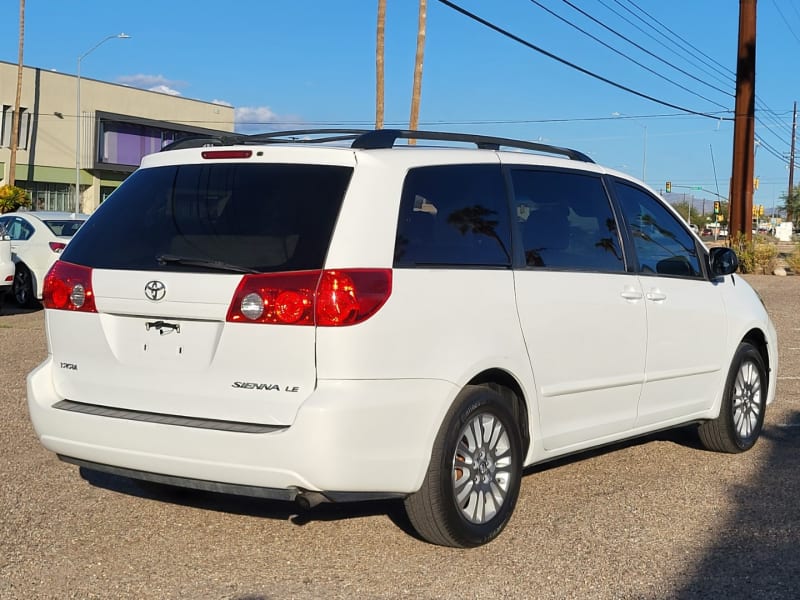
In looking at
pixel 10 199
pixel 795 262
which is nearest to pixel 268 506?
pixel 795 262

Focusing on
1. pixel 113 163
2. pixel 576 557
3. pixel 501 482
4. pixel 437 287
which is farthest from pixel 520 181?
pixel 113 163

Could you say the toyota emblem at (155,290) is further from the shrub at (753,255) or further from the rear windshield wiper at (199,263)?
the shrub at (753,255)

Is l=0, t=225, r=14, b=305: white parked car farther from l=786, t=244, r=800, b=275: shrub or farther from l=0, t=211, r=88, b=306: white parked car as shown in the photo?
l=786, t=244, r=800, b=275: shrub

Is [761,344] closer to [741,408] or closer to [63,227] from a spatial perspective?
[741,408]

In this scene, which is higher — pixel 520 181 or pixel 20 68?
pixel 20 68

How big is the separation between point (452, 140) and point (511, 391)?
50.7 inches

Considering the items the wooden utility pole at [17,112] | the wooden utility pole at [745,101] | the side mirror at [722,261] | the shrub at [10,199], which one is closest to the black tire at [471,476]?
the side mirror at [722,261]

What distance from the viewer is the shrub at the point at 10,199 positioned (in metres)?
40.1

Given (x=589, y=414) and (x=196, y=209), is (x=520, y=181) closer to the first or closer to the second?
(x=589, y=414)

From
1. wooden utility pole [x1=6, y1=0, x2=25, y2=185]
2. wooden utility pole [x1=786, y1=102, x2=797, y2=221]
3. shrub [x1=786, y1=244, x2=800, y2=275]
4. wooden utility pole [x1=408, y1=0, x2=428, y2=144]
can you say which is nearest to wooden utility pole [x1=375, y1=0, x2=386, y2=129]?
wooden utility pole [x1=408, y1=0, x2=428, y2=144]

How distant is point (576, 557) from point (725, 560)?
67 centimetres

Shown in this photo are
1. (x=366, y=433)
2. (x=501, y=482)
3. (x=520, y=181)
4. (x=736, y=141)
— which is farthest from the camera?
(x=736, y=141)

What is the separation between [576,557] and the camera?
5.07 meters

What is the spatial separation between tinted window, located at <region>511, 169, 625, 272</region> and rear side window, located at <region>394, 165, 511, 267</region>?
0.63 ft
